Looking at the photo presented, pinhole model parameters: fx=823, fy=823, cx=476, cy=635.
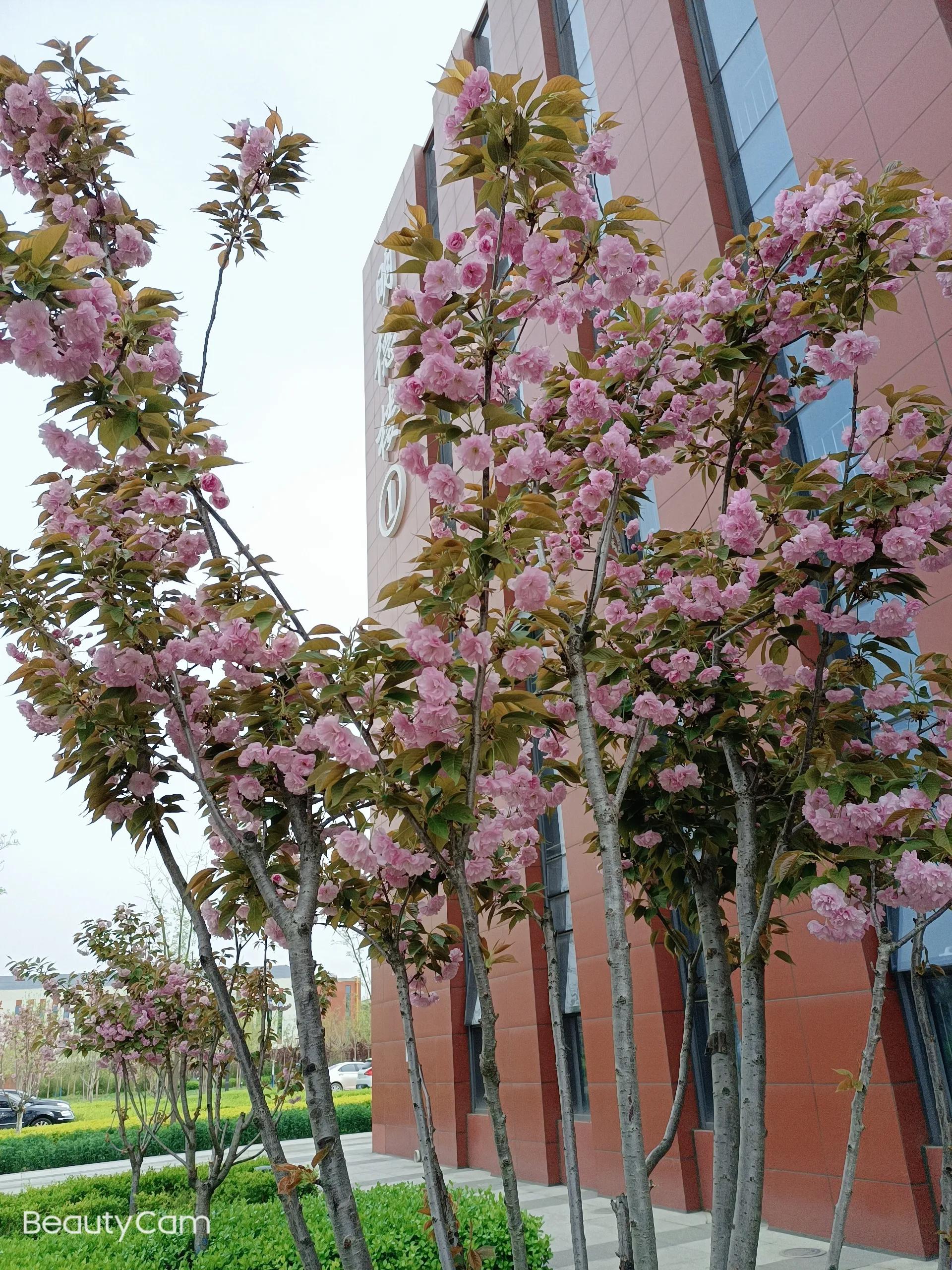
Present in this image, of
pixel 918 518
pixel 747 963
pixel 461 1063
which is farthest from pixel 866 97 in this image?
pixel 461 1063

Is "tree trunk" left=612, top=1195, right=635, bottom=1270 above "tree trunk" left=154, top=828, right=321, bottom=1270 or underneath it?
underneath

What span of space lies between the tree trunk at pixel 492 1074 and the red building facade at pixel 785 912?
85.3 inches

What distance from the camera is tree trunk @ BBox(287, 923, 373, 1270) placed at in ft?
5.55

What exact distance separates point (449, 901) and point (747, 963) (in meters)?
9.12

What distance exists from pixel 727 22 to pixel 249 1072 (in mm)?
9793

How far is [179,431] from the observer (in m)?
2.32

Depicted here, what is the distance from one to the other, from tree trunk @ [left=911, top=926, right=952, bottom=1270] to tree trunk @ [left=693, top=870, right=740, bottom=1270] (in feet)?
1.66

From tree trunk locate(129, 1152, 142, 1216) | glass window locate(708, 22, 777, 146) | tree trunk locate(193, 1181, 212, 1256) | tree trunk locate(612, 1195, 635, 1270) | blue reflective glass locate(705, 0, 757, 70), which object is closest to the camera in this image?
tree trunk locate(612, 1195, 635, 1270)

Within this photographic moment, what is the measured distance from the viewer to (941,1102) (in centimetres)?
231

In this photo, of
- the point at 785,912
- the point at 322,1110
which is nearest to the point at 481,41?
the point at 785,912

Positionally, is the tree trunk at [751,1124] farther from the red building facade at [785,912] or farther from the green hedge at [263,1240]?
the red building facade at [785,912]

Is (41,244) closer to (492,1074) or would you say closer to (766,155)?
(492,1074)

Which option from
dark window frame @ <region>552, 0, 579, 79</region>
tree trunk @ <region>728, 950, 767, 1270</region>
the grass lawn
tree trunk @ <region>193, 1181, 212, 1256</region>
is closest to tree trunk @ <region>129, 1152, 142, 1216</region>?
tree trunk @ <region>193, 1181, 212, 1256</region>

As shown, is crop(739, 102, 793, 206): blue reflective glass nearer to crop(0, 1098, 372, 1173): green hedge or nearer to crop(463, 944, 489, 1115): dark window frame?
crop(463, 944, 489, 1115): dark window frame
